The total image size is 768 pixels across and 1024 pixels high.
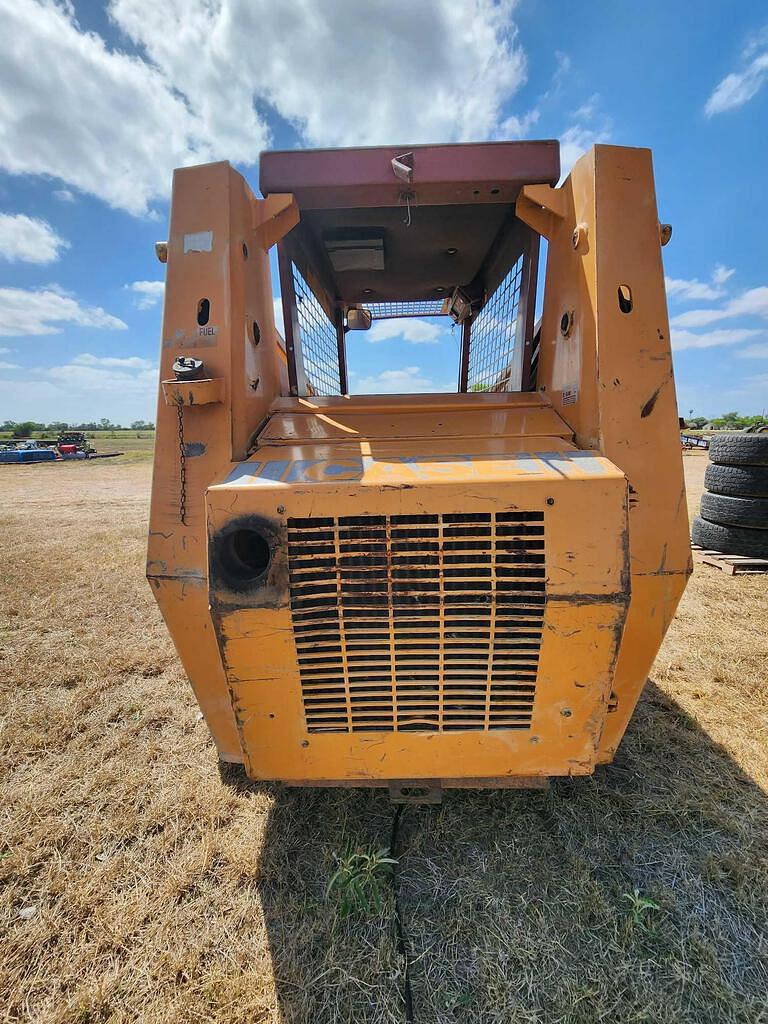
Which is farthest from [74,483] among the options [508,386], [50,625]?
[508,386]

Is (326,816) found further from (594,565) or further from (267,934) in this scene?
(594,565)

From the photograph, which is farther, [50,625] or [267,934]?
[50,625]

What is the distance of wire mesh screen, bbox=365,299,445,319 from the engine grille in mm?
3632

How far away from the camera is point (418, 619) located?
63.4 inches

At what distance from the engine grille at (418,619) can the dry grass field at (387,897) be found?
740 millimetres

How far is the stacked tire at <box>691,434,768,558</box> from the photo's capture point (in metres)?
5.33

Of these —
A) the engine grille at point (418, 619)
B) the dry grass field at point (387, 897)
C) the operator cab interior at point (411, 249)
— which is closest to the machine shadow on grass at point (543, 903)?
the dry grass field at point (387, 897)

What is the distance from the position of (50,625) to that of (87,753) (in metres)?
2.14

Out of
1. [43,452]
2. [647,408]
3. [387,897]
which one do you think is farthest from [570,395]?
[43,452]

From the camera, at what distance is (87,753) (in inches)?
108

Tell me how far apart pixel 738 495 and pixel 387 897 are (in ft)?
19.0

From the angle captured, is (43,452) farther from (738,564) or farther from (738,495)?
(738,564)

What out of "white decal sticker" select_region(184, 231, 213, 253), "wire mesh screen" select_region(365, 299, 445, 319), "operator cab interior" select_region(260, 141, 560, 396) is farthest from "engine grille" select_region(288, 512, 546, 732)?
"wire mesh screen" select_region(365, 299, 445, 319)

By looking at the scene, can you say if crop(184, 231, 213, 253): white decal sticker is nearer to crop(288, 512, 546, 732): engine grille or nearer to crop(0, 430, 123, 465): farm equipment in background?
crop(288, 512, 546, 732): engine grille
